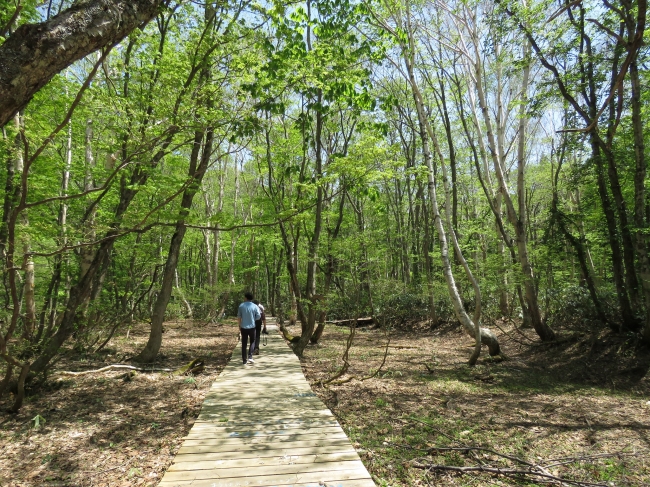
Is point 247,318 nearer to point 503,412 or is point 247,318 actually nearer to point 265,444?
point 265,444

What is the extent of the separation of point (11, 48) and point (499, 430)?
5842mm

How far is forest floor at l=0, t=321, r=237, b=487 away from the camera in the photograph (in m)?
3.49

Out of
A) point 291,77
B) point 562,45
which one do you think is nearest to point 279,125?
point 291,77

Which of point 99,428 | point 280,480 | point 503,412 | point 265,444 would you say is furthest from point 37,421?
point 503,412

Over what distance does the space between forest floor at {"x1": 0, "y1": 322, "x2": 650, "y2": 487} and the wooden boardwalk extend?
25cm

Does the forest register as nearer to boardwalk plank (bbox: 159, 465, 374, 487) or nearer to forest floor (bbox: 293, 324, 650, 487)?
forest floor (bbox: 293, 324, 650, 487)

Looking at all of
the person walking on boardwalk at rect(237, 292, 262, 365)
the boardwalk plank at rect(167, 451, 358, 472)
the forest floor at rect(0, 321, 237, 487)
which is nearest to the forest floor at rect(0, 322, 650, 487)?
the forest floor at rect(0, 321, 237, 487)

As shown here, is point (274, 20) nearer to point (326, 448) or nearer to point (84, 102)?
point (84, 102)

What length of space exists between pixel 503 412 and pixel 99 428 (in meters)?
5.73

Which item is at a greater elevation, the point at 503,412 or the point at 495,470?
the point at 495,470

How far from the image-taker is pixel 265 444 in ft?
12.8

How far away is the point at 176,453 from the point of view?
12.2 ft

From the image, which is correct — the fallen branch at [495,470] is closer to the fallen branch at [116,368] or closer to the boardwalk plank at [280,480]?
the boardwalk plank at [280,480]

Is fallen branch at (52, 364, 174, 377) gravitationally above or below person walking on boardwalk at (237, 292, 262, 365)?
below
